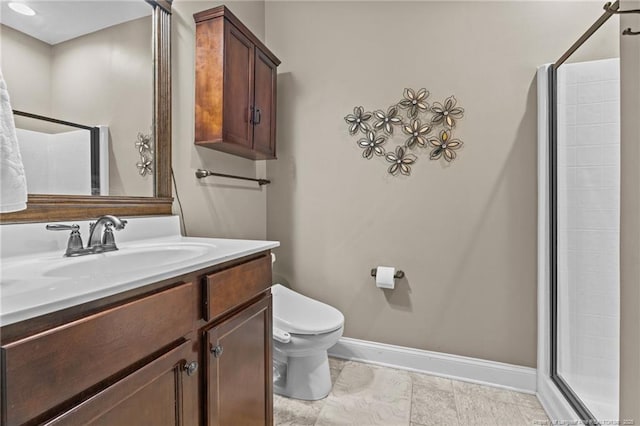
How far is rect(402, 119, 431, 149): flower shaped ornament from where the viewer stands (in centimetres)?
190

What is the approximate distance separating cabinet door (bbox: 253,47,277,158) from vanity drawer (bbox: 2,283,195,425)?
1277mm

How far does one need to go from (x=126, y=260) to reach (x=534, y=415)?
1930 millimetres

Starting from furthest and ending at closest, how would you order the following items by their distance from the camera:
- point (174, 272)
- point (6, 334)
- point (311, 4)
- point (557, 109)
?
point (311, 4) → point (557, 109) → point (174, 272) → point (6, 334)

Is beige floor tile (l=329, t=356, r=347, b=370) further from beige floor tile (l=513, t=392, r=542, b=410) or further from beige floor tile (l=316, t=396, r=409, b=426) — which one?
beige floor tile (l=513, t=392, r=542, b=410)

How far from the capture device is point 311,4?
2127 millimetres

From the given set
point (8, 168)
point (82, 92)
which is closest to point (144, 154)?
point (82, 92)

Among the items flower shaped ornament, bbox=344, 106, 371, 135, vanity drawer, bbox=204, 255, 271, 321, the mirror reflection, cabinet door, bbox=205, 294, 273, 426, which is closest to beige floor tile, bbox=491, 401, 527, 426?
cabinet door, bbox=205, 294, 273, 426

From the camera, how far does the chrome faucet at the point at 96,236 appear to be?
97cm

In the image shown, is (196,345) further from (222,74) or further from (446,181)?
(446,181)

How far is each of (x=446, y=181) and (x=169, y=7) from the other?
1.68 metres

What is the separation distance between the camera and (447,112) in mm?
1855

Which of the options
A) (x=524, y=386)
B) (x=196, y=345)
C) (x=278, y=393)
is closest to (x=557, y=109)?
(x=524, y=386)

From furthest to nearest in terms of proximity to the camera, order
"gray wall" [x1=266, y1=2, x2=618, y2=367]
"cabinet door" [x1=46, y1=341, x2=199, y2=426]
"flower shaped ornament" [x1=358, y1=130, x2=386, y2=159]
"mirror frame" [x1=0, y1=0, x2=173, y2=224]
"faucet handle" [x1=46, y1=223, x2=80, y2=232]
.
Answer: "flower shaped ornament" [x1=358, y1=130, x2=386, y2=159], "gray wall" [x1=266, y1=2, x2=618, y2=367], "mirror frame" [x1=0, y1=0, x2=173, y2=224], "faucet handle" [x1=46, y1=223, x2=80, y2=232], "cabinet door" [x1=46, y1=341, x2=199, y2=426]

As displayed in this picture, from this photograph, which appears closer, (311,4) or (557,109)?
(557,109)
